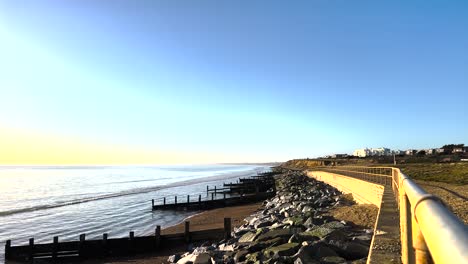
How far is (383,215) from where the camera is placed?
9430 mm

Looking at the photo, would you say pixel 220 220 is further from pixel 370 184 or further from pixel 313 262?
pixel 313 262

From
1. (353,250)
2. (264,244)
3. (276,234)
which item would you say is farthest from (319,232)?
(353,250)

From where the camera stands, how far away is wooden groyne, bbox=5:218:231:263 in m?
18.3

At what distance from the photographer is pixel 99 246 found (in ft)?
61.9

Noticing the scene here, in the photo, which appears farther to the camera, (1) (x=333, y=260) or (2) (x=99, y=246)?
(2) (x=99, y=246)

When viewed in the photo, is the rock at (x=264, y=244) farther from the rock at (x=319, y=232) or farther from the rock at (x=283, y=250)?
the rock at (x=283, y=250)

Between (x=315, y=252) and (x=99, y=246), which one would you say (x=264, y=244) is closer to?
(x=315, y=252)

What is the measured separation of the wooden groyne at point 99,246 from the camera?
18.3 meters

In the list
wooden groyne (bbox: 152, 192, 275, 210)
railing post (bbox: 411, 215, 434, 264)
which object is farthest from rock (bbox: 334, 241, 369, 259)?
wooden groyne (bbox: 152, 192, 275, 210)

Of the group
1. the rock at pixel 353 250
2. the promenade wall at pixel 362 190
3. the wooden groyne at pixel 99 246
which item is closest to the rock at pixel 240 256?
the rock at pixel 353 250

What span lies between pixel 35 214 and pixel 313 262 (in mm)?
34623

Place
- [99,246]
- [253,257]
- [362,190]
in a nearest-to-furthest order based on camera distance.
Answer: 1. [253,257]
2. [99,246]
3. [362,190]

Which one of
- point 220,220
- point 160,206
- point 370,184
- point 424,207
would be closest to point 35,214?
point 160,206

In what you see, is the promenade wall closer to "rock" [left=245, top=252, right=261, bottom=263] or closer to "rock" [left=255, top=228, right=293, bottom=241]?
"rock" [left=255, top=228, right=293, bottom=241]
